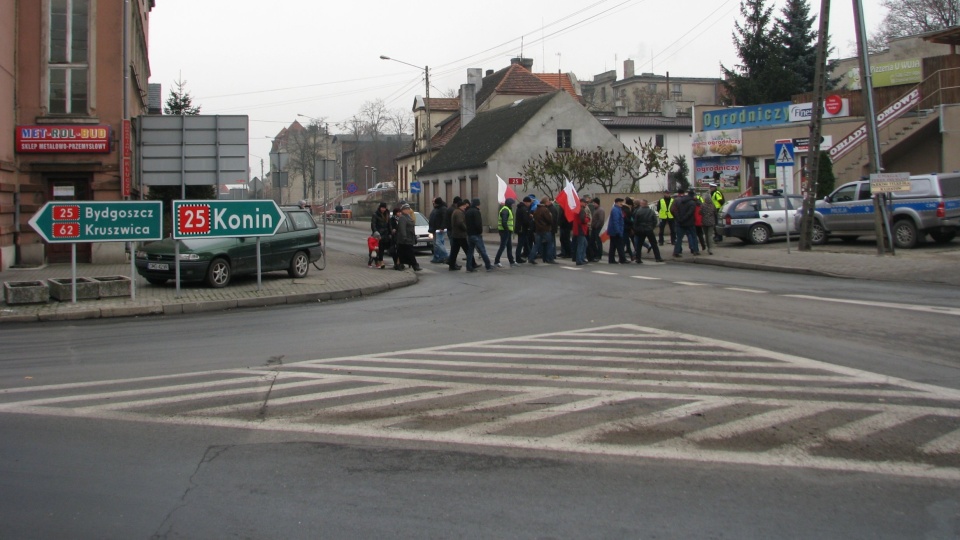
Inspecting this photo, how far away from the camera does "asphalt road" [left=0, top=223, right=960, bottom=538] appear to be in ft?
14.8

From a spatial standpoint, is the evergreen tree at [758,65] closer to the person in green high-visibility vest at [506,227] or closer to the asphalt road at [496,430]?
the person in green high-visibility vest at [506,227]

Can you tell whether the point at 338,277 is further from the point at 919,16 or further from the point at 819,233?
the point at 919,16

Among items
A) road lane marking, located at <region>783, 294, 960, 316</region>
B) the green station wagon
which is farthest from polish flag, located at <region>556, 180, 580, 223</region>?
road lane marking, located at <region>783, 294, 960, 316</region>

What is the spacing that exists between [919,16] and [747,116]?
83.8 ft

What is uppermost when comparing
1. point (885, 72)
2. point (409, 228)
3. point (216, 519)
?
point (885, 72)

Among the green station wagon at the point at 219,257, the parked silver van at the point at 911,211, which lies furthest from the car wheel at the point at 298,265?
the parked silver van at the point at 911,211

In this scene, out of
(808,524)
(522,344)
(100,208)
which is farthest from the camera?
(100,208)

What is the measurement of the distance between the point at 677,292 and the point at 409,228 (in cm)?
787

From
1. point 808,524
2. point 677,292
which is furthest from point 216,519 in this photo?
point 677,292

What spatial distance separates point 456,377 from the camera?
796 cm

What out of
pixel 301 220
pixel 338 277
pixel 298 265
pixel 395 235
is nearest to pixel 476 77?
pixel 395 235

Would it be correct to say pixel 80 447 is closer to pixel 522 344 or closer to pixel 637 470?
pixel 637 470

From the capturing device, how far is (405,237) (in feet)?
67.2

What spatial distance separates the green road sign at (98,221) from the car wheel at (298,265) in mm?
3690
